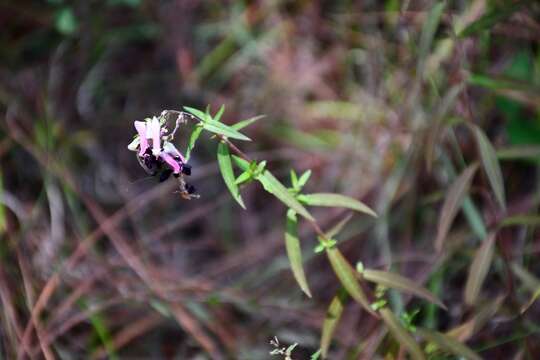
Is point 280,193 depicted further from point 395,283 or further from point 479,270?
point 479,270

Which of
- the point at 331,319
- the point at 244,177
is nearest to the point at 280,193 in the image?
the point at 244,177

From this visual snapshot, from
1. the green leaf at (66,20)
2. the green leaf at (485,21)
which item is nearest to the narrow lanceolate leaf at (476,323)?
the green leaf at (485,21)

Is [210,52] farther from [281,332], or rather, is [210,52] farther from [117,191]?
[281,332]

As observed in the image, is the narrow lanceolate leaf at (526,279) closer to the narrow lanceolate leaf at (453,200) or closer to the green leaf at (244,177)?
the narrow lanceolate leaf at (453,200)

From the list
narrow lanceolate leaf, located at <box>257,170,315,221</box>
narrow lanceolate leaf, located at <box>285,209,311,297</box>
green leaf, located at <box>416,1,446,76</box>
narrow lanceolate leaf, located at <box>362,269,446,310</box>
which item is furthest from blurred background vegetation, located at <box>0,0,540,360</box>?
narrow lanceolate leaf, located at <box>257,170,315,221</box>

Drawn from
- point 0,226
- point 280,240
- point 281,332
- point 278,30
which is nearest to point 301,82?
point 278,30

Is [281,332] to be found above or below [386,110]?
below

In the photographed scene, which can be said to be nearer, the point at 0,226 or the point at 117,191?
the point at 0,226
